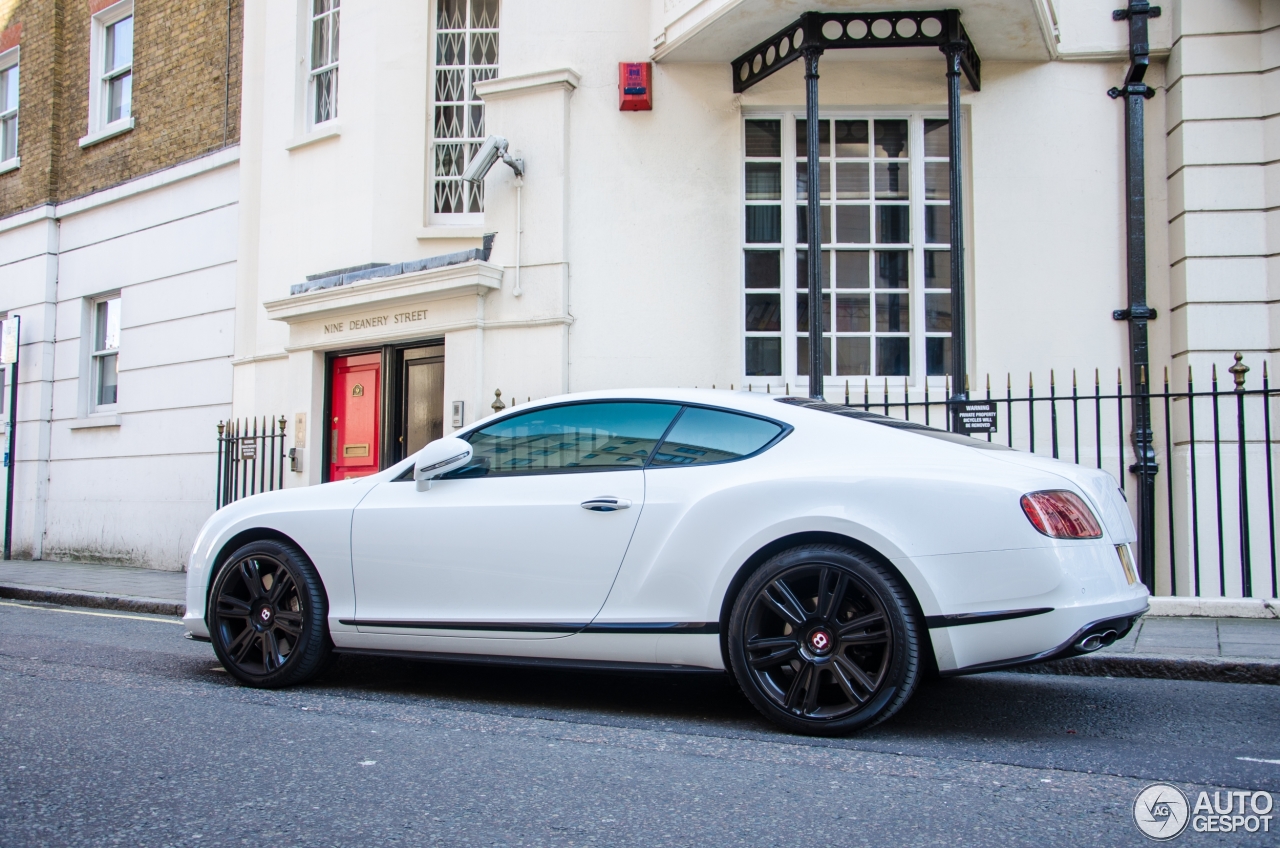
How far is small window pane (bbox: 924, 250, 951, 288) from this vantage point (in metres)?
9.41

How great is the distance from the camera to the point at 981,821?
3.09 m

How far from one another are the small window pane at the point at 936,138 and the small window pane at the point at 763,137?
4.35 ft

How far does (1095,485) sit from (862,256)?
18.4 feet

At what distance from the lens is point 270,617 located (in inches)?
205

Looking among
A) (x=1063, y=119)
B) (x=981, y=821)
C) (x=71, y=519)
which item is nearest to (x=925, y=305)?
(x=1063, y=119)

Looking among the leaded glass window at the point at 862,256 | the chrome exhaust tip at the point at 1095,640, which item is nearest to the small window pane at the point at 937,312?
the leaded glass window at the point at 862,256

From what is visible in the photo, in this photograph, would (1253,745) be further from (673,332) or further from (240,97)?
(240,97)

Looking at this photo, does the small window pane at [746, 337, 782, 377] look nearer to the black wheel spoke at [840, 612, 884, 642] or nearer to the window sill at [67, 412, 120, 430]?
the black wheel spoke at [840, 612, 884, 642]

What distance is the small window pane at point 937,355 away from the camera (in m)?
9.35

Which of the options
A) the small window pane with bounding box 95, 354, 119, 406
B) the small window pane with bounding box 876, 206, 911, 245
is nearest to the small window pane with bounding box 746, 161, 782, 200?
the small window pane with bounding box 876, 206, 911, 245

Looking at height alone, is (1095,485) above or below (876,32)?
below

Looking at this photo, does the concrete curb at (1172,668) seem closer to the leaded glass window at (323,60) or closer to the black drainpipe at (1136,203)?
the black drainpipe at (1136,203)

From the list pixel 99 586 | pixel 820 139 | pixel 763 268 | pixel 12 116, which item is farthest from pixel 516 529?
pixel 12 116

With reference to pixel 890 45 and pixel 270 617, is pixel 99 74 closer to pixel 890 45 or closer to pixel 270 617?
pixel 890 45
